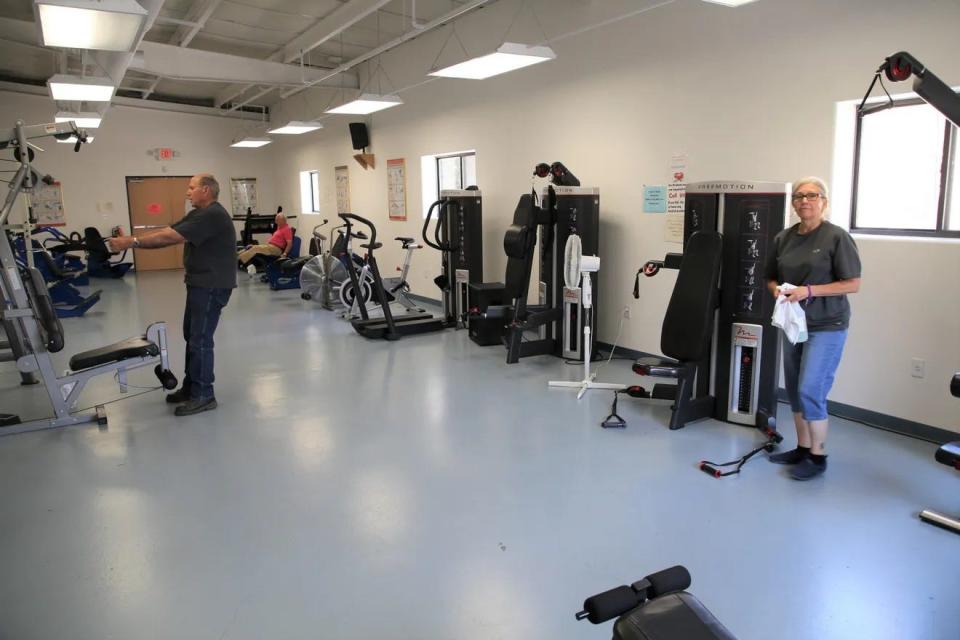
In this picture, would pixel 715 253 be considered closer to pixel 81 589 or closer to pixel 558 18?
pixel 558 18

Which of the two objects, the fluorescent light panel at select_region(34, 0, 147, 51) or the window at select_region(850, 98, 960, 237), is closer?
the window at select_region(850, 98, 960, 237)

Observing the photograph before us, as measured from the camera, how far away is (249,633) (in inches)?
85.6

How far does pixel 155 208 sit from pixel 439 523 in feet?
42.5

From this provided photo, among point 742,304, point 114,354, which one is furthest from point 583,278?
point 114,354

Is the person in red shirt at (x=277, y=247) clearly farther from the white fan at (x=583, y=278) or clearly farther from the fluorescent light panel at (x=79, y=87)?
the white fan at (x=583, y=278)

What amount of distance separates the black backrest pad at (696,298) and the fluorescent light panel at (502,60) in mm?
2067

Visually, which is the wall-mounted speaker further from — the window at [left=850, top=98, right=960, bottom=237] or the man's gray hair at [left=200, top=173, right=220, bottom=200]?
the window at [left=850, top=98, right=960, bottom=237]

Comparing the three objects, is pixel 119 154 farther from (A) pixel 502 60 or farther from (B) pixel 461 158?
(A) pixel 502 60

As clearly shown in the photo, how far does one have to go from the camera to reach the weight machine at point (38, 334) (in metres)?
4.11

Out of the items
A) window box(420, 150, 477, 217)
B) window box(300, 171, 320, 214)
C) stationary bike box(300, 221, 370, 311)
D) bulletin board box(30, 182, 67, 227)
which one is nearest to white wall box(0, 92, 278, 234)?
bulletin board box(30, 182, 67, 227)

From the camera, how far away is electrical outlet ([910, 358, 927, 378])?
3.75 m

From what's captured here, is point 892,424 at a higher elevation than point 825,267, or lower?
lower

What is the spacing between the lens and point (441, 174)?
8.73 meters

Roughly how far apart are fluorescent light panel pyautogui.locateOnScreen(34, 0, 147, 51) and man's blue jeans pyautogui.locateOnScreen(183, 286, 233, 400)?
1887 mm
